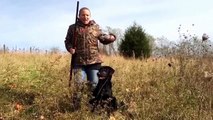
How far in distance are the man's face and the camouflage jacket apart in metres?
0.08

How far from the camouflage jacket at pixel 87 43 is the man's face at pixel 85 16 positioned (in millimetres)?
80

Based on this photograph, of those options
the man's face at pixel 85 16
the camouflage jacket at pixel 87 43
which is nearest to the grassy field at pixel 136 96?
the camouflage jacket at pixel 87 43

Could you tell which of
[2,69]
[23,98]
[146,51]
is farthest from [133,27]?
[23,98]

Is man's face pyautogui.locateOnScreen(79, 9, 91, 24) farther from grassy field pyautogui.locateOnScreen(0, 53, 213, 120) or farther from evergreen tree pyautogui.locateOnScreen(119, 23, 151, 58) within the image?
evergreen tree pyautogui.locateOnScreen(119, 23, 151, 58)

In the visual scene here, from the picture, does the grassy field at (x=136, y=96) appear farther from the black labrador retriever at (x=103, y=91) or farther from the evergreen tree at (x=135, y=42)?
the evergreen tree at (x=135, y=42)

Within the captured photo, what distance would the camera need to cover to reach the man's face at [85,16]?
7.57m

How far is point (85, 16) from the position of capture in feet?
25.0

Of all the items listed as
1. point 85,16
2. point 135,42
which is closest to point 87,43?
point 85,16

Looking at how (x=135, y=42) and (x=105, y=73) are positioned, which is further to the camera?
(x=135, y=42)

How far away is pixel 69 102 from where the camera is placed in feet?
24.8

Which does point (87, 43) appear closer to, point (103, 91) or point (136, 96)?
point (103, 91)

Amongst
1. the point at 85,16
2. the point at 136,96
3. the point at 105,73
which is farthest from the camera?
the point at 136,96

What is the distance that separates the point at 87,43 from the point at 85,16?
1.45 ft

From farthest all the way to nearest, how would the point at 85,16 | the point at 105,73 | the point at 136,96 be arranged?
1. the point at 136,96
2. the point at 85,16
3. the point at 105,73
